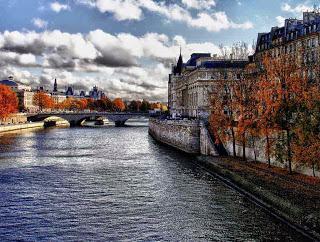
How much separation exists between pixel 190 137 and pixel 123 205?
104ft

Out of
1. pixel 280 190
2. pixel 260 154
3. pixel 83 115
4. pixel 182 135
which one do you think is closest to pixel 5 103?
pixel 83 115

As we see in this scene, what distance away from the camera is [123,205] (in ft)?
105

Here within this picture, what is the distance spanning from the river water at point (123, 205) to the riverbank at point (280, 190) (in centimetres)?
85

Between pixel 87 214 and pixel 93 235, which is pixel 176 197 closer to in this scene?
pixel 87 214

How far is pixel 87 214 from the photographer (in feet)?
96.7

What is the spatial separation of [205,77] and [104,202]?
192ft

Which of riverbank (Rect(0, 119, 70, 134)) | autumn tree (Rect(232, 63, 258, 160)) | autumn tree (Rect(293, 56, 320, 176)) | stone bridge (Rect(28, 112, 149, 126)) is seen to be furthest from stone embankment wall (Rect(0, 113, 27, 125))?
autumn tree (Rect(293, 56, 320, 176))

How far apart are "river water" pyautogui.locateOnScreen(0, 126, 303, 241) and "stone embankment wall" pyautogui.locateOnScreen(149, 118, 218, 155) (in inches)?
232

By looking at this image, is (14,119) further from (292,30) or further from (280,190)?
→ (280,190)

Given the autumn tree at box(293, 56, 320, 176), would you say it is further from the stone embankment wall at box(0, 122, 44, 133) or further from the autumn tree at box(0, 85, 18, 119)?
the autumn tree at box(0, 85, 18, 119)

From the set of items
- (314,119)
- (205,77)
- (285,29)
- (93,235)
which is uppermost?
(285,29)

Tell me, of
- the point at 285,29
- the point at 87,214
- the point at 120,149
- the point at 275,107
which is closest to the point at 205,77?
the point at 285,29

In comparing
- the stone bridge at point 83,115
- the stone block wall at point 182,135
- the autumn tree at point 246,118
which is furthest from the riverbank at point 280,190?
the stone bridge at point 83,115

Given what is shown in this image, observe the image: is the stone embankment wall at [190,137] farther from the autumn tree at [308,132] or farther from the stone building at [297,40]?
the autumn tree at [308,132]
